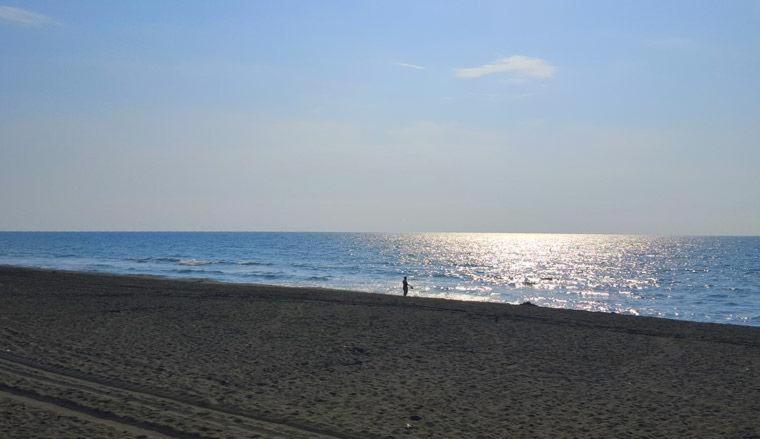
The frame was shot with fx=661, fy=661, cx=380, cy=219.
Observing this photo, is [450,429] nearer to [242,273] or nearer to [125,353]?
[125,353]

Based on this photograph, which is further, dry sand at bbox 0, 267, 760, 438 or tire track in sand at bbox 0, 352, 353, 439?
dry sand at bbox 0, 267, 760, 438

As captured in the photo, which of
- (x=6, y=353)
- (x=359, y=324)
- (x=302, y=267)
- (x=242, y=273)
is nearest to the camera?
(x=6, y=353)

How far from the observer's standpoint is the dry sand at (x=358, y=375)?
9.93 metres

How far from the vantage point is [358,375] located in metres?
13.6

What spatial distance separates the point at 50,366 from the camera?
1302cm

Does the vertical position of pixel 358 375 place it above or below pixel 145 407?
below

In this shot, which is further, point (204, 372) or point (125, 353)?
point (125, 353)

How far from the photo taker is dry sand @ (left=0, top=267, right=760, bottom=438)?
9.93 metres

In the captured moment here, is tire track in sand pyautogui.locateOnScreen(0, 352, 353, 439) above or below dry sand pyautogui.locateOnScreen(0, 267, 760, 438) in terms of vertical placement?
above

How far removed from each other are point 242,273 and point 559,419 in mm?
51122

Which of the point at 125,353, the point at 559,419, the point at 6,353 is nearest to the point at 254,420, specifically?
the point at 559,419

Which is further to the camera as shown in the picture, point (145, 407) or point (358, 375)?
point (358, 375)

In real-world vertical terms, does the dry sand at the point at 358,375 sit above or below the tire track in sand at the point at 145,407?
below

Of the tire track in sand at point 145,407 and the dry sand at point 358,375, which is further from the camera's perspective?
the dry sand at point 358,375
